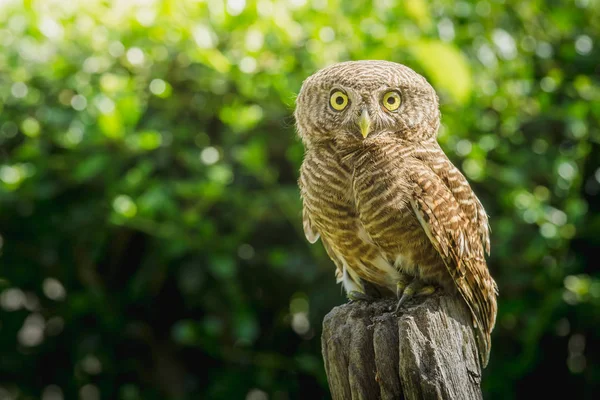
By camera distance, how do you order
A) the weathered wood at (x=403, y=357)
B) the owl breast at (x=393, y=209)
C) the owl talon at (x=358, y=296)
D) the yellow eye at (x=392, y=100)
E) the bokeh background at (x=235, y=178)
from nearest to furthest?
the weathered wood at (x=403, y=357) → the owl breast at (x=393, y=209) → the yellow eye at (x=392, y=100) → the owl talon at (x=358, y=296) → the bokeh background at (x=235, y=178)

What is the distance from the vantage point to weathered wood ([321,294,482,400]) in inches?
89.4

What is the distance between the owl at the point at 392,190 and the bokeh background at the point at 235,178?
109 cm

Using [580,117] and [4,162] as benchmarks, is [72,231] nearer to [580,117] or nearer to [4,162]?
[4,162]

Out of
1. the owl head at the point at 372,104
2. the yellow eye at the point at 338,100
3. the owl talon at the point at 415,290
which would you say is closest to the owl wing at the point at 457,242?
the owl talon at the point at 415,290

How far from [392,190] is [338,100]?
1.48ft

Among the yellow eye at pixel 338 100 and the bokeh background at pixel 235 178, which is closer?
the yellow eye at pixel 338 100

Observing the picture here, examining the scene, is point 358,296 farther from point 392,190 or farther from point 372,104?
point 372,104

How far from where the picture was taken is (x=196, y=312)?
16.3 ft

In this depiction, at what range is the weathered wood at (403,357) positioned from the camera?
2.27m

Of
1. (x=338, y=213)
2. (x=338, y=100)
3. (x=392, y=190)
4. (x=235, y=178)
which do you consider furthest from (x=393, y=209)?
(x=235, y=178)

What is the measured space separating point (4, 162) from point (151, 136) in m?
1.26

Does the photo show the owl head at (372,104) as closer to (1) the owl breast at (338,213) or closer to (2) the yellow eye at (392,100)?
(2) the yellow eye at (392,100)

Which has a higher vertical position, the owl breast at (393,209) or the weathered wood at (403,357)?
the owl breast at (393,209)

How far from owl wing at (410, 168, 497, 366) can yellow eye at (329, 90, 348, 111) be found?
402mm
